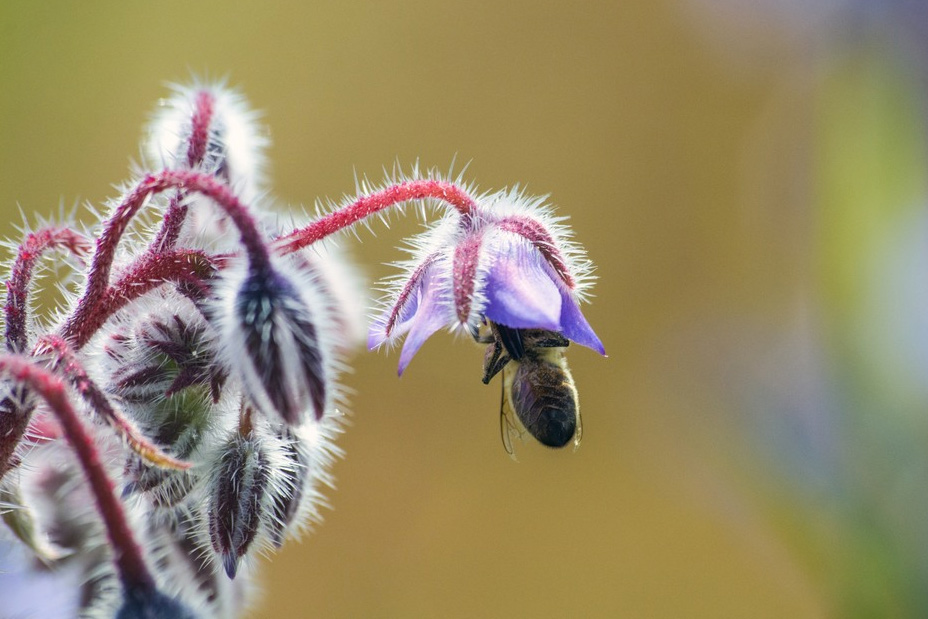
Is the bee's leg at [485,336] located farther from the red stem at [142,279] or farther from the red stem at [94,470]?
the red stem at [94,470]

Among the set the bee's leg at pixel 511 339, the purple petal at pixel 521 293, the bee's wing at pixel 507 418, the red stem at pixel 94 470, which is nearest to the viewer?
the red stem at pixel 94 470

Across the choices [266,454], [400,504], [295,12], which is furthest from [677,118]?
[266,454]

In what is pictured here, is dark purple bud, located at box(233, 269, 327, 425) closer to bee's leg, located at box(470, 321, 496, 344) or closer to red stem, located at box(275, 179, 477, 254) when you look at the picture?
red stem, located at box(275, 179, 477, 254)

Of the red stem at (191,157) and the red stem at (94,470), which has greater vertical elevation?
the red stem at (191,157)

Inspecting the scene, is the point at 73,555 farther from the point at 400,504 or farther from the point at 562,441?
the point at 400,504

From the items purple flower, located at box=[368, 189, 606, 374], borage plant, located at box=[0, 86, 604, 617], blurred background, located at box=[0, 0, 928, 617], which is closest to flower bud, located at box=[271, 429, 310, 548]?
borage plant, located at box=[0, 86, 604, 617]

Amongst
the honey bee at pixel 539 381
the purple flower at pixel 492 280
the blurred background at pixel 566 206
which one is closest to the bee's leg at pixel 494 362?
the honey bee at pixel 539 381
